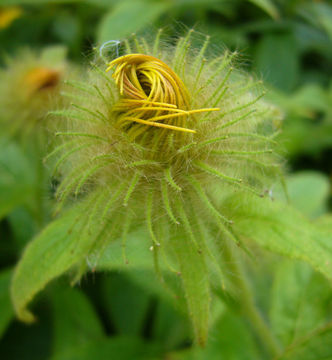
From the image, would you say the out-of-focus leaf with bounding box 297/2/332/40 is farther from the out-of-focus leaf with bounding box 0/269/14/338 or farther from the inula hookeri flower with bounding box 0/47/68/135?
the out-of-focus leaf with bounding box 0/269/14/338

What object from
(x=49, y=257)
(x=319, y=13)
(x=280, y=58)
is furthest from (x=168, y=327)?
(x=319, y=13)

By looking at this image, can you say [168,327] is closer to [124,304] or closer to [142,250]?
[124,304]

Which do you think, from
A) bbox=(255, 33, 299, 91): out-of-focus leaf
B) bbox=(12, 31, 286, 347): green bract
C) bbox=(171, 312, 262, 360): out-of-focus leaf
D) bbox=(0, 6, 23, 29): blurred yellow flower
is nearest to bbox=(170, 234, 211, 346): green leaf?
bbox=(12, 31, 286, 347): green bract

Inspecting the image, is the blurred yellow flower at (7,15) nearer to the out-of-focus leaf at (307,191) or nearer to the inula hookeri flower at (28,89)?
the inula hookeri flower at (28,89)

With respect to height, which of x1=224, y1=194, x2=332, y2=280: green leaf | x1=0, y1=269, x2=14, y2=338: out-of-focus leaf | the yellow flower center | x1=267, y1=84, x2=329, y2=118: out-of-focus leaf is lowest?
x1=267, y1=84, x2=329, y2=118: out-of-focus leaf

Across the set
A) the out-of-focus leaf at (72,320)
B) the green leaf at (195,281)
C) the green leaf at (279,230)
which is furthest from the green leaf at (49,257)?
the out-of-focus leaf at (72,320)

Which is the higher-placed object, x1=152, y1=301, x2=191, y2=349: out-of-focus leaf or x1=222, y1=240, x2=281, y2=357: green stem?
x1=222, y1=240, x2=281, y2=357: green stem
